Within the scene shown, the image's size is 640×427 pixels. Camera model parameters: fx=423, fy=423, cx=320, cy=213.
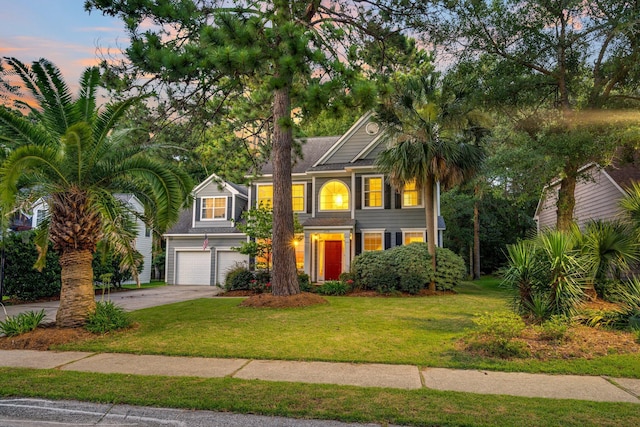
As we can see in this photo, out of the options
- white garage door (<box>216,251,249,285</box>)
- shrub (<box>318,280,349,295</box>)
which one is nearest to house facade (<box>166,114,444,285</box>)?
white garage door (<box>216,251,249,285</box>)

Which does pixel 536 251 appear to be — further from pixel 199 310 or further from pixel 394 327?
pixel 199 310

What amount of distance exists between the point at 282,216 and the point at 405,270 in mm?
5447

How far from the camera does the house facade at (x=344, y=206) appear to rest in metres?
18.5

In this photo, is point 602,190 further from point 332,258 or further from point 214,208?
point 214,208

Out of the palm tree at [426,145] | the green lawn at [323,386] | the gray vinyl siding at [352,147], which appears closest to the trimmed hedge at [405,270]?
the palm tree at [426,145]

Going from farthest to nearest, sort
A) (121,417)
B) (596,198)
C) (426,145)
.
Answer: (596,198)
(426,145)
(121,417)

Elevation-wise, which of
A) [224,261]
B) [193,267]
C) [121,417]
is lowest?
[121,417]

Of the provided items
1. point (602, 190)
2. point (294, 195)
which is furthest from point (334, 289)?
point (602, 190)

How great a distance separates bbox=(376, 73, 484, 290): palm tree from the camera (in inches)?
605

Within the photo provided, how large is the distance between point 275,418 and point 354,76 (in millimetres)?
6794

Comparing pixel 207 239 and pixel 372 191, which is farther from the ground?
pixel 372 191

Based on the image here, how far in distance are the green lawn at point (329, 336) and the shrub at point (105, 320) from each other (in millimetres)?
285

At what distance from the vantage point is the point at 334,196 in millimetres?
19719

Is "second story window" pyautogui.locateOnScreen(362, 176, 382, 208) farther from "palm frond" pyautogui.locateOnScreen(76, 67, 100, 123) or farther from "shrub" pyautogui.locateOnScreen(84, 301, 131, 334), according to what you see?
"palm frond" pyautogui.locateOnScreen(76, 67, 100, 123)
